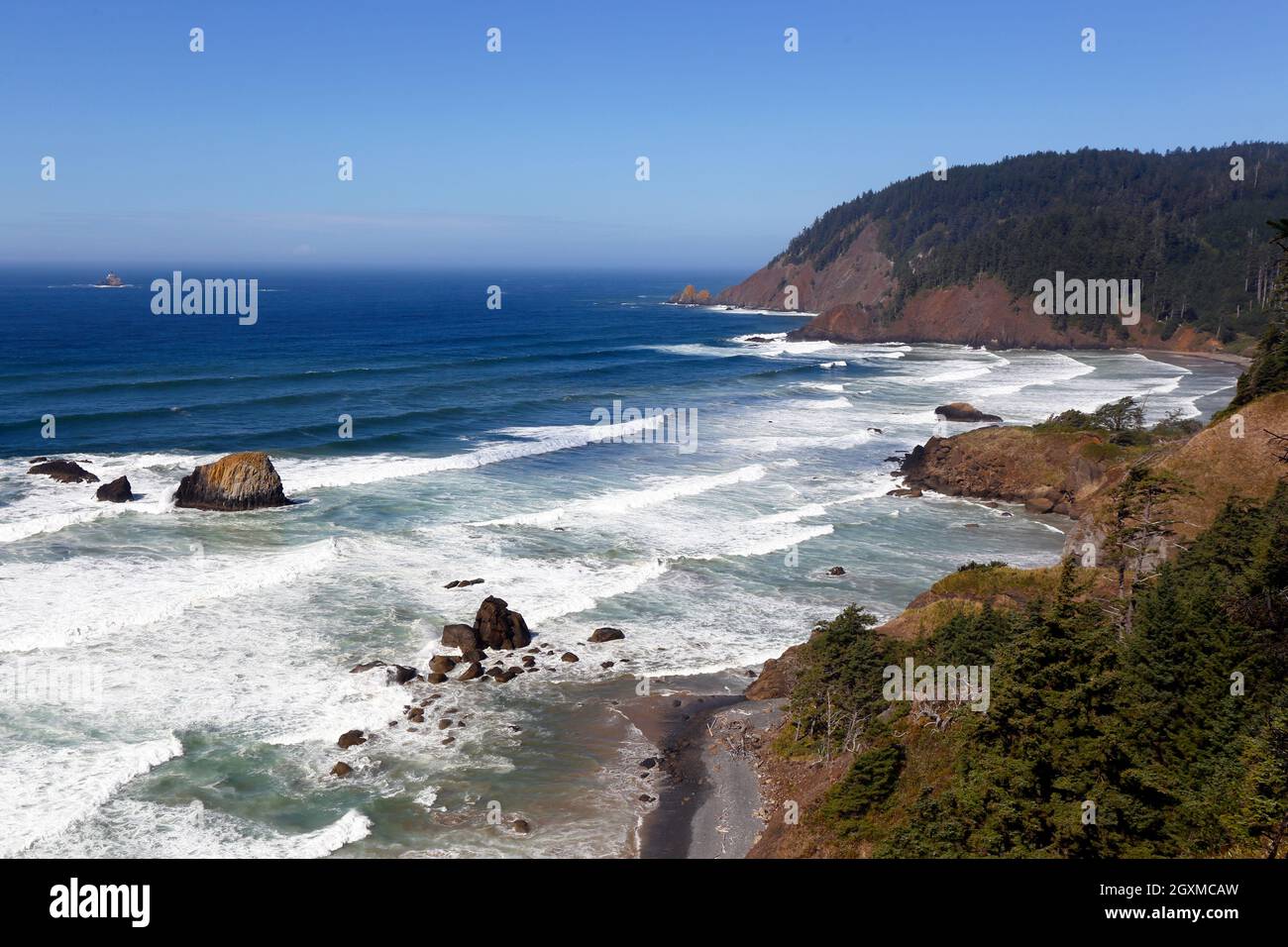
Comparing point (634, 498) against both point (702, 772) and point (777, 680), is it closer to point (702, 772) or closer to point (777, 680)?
point (777, 680)

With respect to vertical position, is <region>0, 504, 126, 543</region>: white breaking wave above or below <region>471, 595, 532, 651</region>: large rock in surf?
above

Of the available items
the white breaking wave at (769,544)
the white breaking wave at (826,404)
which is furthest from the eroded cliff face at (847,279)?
the white breaking wave at (769,544)

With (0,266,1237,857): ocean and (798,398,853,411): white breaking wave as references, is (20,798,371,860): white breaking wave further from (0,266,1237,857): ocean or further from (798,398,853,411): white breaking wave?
(798,398,853,411): white breaking wave

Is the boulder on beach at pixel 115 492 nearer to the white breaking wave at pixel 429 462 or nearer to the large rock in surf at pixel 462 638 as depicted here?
the white breaking wave at pixel 429 462

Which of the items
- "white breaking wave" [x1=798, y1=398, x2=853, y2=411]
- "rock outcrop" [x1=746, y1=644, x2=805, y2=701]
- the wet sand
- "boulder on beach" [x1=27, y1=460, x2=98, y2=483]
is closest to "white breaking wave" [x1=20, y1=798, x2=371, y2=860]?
the wet sand

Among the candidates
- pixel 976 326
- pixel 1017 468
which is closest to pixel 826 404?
pixel 1017 468

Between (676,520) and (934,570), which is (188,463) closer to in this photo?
(676,520)
